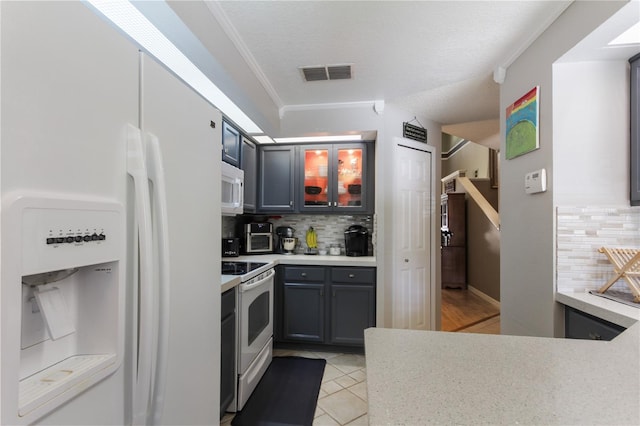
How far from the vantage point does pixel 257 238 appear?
3244 mm

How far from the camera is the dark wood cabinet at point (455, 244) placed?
18.6 feet

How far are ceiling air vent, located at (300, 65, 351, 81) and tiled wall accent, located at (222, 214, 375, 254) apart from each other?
1.50m

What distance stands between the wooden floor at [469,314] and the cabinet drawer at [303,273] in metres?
1.72

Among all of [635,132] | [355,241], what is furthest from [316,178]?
[635,132]

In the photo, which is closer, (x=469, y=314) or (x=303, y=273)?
(x=303, y=273)

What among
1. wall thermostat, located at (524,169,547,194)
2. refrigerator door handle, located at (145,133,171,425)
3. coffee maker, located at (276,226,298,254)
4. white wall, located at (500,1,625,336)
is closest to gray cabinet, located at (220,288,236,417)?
refrigerator door handle, located at (145,133,171,425)

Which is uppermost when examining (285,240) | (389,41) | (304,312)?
(389,41)

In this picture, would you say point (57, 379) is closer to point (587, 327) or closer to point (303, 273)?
point (587, 327)

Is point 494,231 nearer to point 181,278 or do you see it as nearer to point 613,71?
point 613,71

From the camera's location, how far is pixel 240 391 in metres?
1.96

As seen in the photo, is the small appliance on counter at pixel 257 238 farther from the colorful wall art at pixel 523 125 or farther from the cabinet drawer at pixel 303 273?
the colorful wall art at pixel 523 125

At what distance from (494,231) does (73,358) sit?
530 cm

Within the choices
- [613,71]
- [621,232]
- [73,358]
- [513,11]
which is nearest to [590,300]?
[621,232]

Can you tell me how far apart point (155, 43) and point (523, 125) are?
6.87 feet
